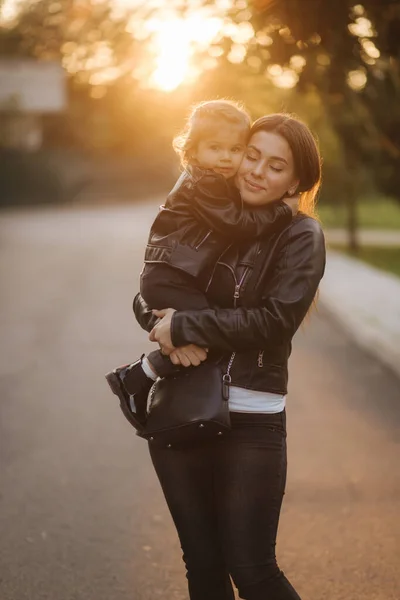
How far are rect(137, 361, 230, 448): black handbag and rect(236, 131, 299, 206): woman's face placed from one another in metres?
0.52

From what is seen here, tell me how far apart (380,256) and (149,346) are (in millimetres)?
13238

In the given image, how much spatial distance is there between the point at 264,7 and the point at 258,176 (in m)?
3.00

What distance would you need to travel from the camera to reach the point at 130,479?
5.83 meters

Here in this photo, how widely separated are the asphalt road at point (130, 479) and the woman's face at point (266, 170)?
1.85 metres

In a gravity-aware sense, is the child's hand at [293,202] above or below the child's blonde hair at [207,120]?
below

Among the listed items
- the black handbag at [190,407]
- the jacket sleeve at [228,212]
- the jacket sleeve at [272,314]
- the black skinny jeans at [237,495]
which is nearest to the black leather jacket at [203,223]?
the jacket sleeve at [228,212]

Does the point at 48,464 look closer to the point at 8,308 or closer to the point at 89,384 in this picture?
the point at 89,384

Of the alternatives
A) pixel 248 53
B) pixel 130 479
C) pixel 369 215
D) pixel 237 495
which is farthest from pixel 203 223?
pixel 369 215

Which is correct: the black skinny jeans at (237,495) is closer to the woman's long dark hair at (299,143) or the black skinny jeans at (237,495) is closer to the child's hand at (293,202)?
the child's hand at (293,202)

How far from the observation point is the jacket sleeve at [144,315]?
312 centimetres

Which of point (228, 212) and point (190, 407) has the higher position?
point (228, 212)

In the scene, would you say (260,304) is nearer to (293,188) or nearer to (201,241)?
(201,241)

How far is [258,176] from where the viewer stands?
2971 mm

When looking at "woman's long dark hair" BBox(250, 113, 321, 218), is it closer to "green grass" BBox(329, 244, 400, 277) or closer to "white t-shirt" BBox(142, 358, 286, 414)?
"white t-shirt" BBox(142, 358, 286, 414)
